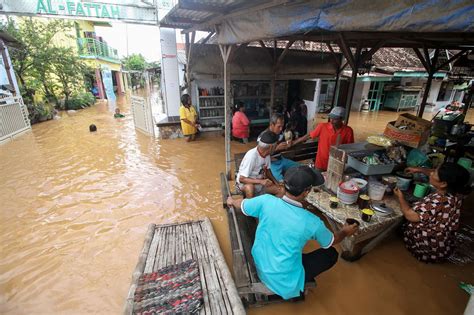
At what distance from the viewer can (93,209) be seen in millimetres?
4301

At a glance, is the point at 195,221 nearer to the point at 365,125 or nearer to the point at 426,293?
the point at 426,293

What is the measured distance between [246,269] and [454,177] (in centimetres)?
230

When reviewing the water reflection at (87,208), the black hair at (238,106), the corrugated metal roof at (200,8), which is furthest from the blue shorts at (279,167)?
the black hair at (238,106)

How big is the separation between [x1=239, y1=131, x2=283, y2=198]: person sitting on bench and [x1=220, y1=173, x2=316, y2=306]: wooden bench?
0.43 metres

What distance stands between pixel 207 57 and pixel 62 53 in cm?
1071

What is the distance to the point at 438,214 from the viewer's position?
2.58 meters

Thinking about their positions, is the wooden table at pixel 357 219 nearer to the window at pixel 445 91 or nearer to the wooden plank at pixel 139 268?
the wooden plank at pixel 139 268

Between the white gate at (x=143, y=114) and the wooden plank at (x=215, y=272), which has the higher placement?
the white gate at (x=143, y=114)

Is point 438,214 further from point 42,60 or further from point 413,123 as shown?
point 42,60

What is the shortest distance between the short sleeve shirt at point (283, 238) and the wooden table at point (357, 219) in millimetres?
742

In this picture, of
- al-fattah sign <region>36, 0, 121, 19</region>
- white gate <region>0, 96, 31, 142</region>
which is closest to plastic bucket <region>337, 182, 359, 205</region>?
al-fattah sign <region>36, 0, 121, 19</region>

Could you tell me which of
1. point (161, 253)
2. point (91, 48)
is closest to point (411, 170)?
point (161, 253)

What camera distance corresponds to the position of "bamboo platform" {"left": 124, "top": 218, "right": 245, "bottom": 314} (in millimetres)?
2291

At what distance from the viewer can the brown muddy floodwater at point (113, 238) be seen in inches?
102
